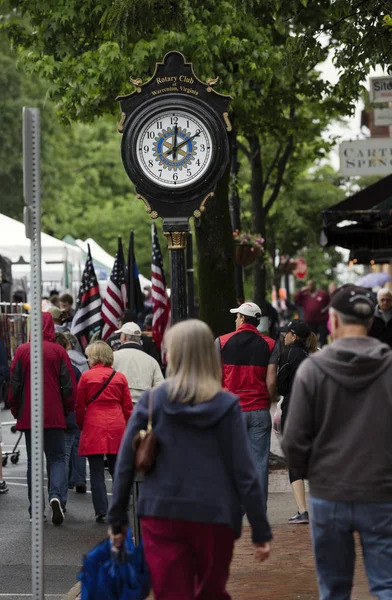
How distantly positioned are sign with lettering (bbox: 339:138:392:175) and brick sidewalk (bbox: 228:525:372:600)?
595cm

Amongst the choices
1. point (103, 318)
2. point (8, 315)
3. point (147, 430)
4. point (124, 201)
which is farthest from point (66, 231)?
Answer: point (147, 430)

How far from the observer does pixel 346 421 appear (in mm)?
5695

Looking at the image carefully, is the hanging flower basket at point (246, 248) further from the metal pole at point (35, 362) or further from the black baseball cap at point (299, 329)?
the metal pole at point (35, 362)

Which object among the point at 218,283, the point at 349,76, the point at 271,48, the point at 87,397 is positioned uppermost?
the point at 271,48

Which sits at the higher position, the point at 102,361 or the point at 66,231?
the point at 66,231

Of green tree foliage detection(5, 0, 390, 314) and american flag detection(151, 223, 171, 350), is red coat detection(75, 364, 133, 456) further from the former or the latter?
american flag detection(151, 223, 171, 350)

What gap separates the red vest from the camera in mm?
10852

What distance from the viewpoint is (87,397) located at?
11953 mm

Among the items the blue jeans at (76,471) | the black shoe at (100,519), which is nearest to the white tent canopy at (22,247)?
the blue jeans at (76,471)

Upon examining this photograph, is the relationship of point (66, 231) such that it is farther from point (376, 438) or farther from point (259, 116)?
point (376, 438)

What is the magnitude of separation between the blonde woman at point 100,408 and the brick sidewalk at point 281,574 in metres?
1.61

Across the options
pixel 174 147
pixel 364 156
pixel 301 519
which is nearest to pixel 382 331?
pixel 364 156

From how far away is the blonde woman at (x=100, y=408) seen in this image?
38.9 feet

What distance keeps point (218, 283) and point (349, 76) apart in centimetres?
378
